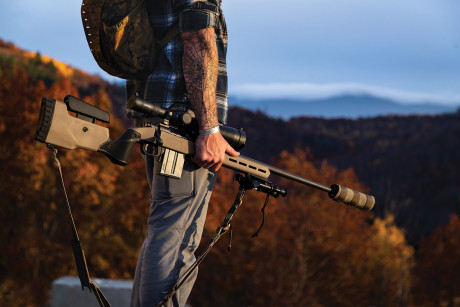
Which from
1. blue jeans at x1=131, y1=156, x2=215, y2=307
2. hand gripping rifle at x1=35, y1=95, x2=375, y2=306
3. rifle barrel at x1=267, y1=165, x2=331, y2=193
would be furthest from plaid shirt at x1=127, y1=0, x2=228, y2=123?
rifle barrel at x1=267, y1=165, x2=331, y2=193

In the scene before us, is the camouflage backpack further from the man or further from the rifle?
the rifle

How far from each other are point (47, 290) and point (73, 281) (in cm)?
2774

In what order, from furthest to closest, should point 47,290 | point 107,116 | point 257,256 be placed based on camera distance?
point 257,256 < point 47,290 < point 107,116

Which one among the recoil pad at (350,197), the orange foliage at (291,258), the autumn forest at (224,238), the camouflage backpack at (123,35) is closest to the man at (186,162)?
the camouflage backpack at (123,35)

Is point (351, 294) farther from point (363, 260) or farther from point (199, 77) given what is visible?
point (199, 77)

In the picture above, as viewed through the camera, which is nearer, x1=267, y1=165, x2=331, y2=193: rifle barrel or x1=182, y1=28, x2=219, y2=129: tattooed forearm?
x1=182, y1=28, x2=219, y2=129: tattooed forearm

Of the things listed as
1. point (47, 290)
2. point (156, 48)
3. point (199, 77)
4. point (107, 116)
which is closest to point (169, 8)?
point (156, 48)

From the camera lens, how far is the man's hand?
2.78m

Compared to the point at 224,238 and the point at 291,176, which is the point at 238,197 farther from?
the point at 224,238

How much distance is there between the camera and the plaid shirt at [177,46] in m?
2.78

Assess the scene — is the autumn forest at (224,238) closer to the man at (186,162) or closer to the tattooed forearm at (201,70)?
the man at (186,162)

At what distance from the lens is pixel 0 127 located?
36406mm

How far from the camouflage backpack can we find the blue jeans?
2.00ft

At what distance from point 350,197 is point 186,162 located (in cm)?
126
